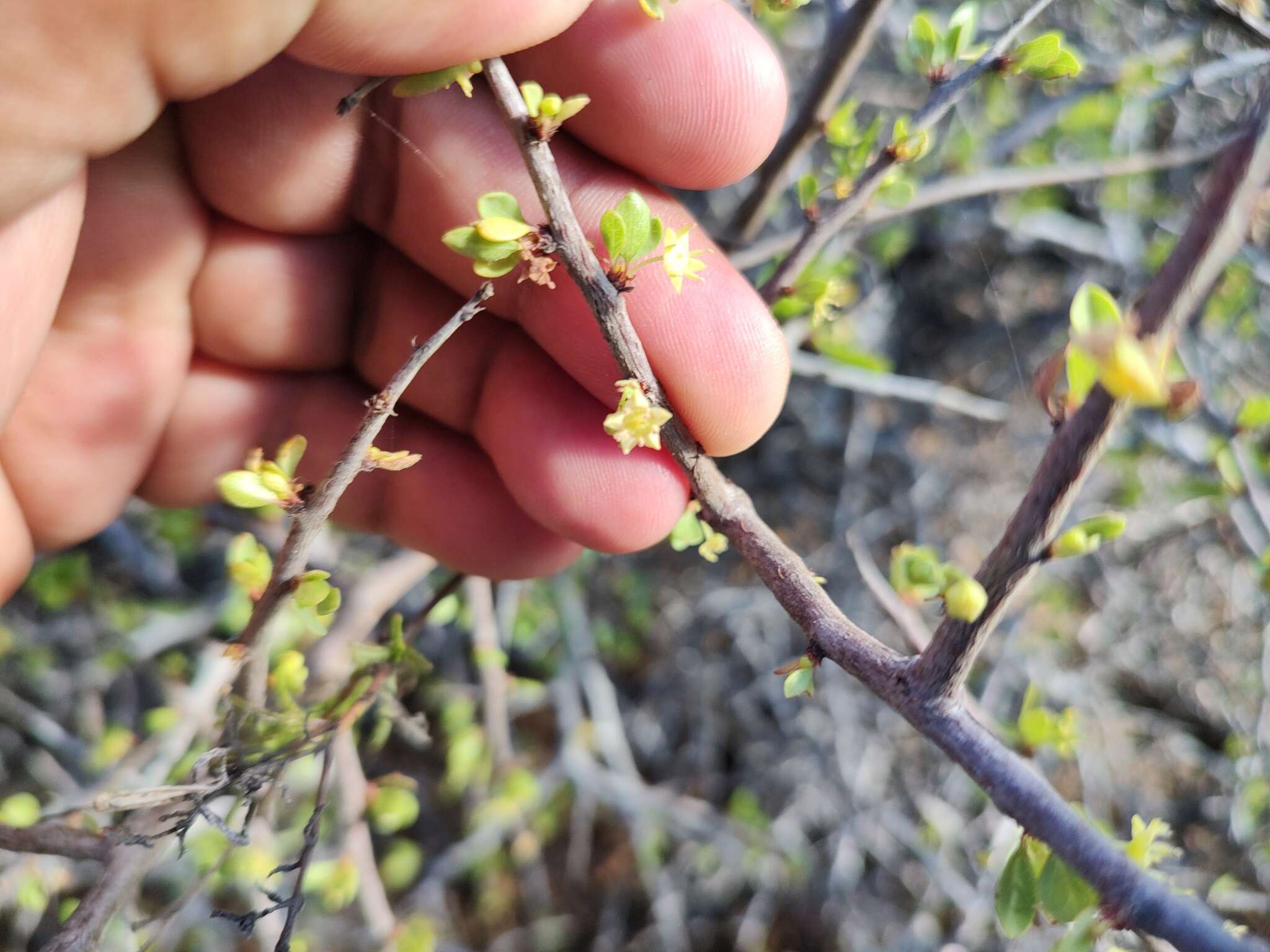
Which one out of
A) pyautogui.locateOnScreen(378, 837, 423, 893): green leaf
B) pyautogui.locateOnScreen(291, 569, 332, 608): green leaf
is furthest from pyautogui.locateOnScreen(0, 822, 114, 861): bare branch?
pyautogui.locateOnScreen(378, 837, 423, 893): green leaf

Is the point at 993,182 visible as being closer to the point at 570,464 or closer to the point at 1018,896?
the point at 570,464

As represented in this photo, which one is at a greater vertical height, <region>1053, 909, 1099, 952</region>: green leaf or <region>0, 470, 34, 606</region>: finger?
<region>1053, 909, 1099, 952</region>: green leaf

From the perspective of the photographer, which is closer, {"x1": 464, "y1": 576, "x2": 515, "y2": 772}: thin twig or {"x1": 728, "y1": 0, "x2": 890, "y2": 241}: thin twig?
{"x1": 728, "y1": 0, "x2": 890, "y2": 241}: thin twig

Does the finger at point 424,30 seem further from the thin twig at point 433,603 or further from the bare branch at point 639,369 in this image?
the thin twig at point 433,603

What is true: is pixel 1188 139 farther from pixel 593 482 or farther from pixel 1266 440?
pixel 593 482

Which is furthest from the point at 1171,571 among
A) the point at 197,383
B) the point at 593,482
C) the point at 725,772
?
the point at 197,383

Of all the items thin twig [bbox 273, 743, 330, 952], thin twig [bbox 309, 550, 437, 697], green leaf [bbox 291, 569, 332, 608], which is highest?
green leaf [bbox 291, 569, 332, 608]

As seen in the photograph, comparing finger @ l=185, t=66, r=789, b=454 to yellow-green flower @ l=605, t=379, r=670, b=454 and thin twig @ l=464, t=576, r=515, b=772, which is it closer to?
yellow-green flower @ l=605, t=379, r=670, b=454
